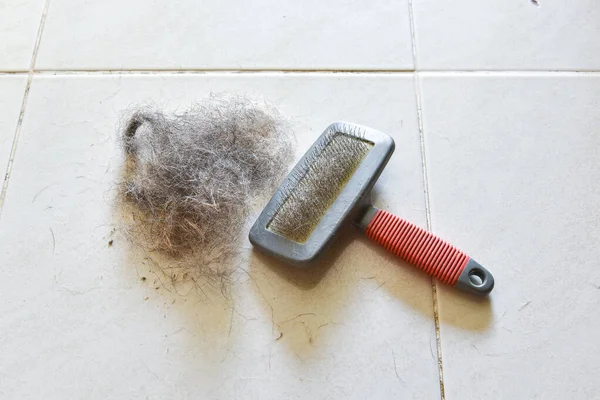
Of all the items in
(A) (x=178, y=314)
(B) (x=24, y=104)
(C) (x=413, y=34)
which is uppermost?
(C) (x=413, y=34)

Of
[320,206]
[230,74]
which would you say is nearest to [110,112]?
[230,74]

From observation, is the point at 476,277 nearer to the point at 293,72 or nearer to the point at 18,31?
the point at 293,72

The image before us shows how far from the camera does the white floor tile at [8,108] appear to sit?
22.5 inches

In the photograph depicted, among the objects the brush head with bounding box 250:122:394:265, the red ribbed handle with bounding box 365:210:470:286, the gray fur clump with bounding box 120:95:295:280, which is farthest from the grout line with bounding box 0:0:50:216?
the red ribbed handle with bounding box 365:210:470:286

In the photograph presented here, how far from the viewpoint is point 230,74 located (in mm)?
606

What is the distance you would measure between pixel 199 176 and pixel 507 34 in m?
0.40

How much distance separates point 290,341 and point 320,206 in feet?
0.42

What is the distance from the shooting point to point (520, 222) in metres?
0.53

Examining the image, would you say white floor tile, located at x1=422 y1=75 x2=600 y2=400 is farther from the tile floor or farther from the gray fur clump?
the gray fur clump

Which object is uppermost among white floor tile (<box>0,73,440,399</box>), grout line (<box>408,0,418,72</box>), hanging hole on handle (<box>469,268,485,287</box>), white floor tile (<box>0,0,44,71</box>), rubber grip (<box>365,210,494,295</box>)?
grout line (<box>408,0,418,72</box>)

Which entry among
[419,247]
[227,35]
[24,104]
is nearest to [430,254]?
[419,247]

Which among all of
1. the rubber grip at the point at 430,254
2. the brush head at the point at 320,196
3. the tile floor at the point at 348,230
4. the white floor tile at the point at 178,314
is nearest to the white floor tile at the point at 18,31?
the tile floor at the point at 348,230

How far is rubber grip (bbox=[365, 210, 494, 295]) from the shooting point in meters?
0.48

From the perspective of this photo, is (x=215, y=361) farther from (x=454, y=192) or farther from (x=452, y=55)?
(x=452, y=55)
